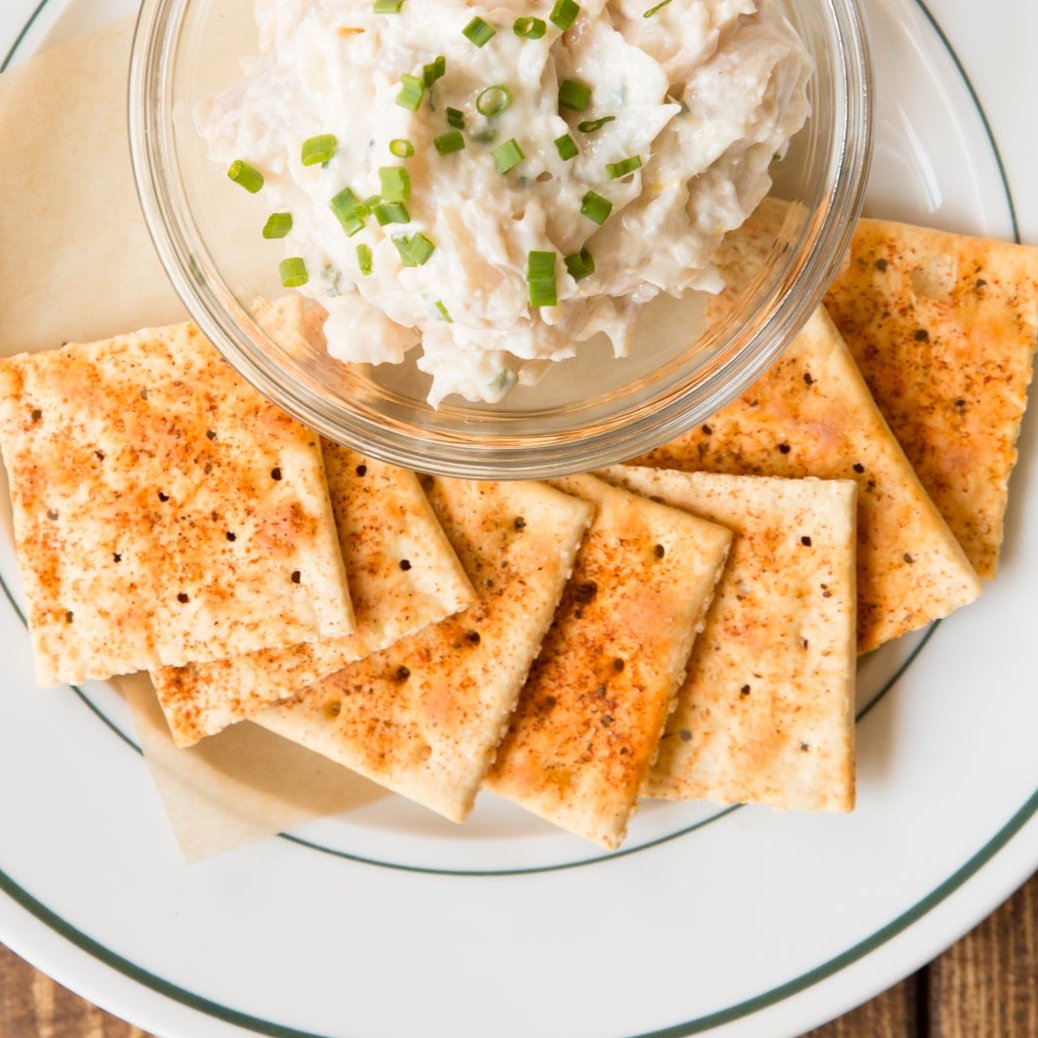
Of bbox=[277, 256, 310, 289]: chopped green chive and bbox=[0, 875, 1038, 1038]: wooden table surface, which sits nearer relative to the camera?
bbox=[277, 256, 310, 289]: chopped green chive

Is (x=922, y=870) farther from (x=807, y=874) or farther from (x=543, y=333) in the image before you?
(x=543, y=333)

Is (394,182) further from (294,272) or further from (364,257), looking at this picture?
(294,272)

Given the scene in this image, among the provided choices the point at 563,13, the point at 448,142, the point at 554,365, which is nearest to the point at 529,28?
the point at 563,13

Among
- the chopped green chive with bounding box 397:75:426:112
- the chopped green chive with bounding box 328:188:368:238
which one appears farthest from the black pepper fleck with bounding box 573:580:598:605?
the chopped green chive with bounding box 397:75:426:112

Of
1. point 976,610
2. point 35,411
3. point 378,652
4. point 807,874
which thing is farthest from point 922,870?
point 35,411

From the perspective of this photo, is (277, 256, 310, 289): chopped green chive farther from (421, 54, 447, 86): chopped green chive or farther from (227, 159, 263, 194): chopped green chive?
(421, 54, 447, 86): chopped green chive

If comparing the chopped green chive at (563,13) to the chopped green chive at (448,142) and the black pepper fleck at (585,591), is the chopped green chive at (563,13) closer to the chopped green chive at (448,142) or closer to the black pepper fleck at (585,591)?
the chopped green chive at (448,142)

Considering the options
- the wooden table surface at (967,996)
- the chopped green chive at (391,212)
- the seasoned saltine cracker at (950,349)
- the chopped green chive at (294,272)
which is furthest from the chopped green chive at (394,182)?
the wooden table surface at (967,996)
